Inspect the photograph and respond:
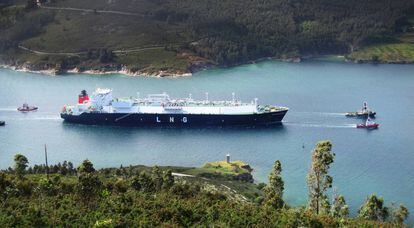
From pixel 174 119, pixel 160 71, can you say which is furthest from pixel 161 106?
pixel 160 71

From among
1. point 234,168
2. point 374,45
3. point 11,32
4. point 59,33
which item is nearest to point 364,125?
point 234,168

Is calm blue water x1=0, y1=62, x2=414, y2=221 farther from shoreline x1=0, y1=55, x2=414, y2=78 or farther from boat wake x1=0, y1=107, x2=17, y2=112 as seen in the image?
shoreline x1=0, y1=55, x2=414, y2=78

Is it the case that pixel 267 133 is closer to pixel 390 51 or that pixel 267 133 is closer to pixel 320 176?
pixel 320 176

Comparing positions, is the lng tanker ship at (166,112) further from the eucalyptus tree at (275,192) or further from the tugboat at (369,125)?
the eucalyptus tree at (275,192)

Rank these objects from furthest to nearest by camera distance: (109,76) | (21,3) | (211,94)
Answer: (21,3)
(109,76)
(211,94)

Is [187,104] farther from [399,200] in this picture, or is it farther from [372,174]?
[399,200]

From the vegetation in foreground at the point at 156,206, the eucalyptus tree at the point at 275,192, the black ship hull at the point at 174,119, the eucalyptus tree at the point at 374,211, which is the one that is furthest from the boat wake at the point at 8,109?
the eucalyptus tree at the point at 374,211
